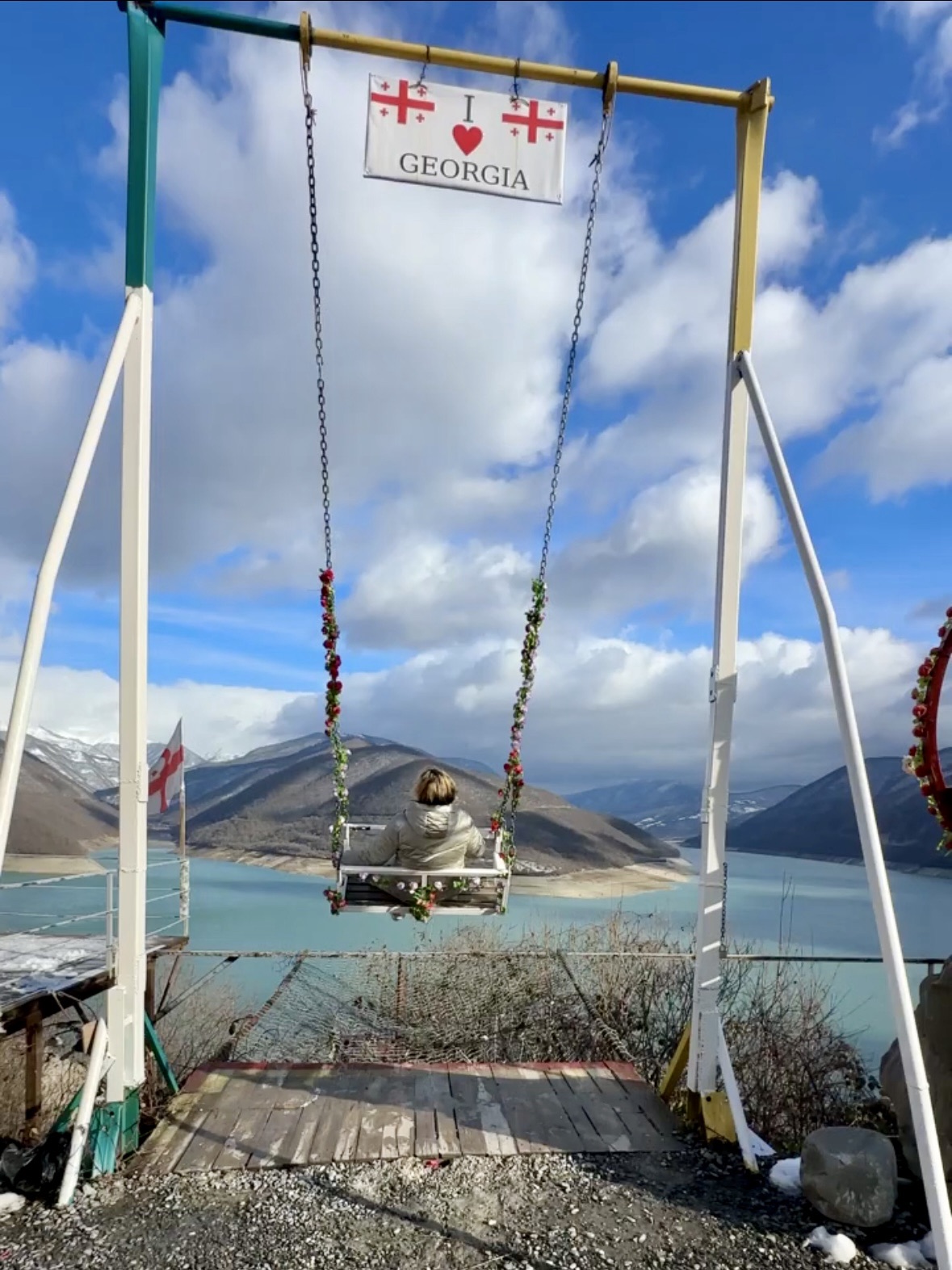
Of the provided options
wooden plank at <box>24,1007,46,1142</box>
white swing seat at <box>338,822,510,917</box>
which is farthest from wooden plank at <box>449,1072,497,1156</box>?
wooden plank at <box>24,1007,46,1142</box>

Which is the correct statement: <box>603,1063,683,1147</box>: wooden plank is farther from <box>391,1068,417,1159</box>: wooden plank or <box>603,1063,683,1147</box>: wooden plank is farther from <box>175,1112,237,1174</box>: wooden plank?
<box>175,1112,237,1174</box>: wooden plank

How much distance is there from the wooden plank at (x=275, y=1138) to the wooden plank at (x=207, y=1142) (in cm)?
17

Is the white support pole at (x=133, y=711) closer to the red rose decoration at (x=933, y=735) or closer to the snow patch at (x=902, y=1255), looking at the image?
the snow patch at (x=902, y=1255)

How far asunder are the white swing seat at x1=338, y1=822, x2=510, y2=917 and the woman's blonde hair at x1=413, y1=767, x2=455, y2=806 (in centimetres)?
31

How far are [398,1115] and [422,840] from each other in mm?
1403

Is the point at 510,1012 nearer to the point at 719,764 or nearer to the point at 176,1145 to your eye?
the point at 176,1145

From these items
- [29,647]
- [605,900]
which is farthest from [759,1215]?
[605,900]

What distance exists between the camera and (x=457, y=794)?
521cm

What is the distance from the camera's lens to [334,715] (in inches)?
205

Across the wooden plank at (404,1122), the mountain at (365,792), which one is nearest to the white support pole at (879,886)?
the wooden plank at (404,1122)

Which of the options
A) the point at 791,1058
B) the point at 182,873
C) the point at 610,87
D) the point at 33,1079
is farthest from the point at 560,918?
the point at 610,87

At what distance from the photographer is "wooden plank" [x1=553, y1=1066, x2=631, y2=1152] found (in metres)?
4.27

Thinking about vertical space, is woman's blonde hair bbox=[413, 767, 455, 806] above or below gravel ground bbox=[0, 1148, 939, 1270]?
above

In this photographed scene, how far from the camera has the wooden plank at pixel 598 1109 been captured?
4266 mm
